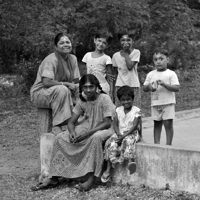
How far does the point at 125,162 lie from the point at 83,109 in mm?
786

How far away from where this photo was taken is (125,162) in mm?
5844

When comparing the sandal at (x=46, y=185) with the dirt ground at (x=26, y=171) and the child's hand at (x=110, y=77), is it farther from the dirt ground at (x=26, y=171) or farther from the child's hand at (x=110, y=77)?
the child's hand at (x=110, y=77)

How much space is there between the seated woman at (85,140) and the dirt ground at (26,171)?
0.56 ft

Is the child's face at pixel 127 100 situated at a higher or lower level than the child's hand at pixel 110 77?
lower

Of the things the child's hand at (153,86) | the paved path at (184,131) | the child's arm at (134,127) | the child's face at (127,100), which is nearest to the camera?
the child's arm at (134,127)

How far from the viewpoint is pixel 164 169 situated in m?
5.50

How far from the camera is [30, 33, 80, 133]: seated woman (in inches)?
250

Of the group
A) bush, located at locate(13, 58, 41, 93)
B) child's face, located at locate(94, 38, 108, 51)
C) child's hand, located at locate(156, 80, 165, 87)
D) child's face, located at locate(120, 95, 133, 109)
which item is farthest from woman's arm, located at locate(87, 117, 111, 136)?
bush, located at locate(13, 58, 41, 93)

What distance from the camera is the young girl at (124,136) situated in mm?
5672

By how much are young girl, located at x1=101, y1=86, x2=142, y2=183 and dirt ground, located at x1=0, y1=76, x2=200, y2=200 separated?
9.9 inches

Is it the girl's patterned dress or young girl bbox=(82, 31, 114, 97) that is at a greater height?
young girl bbox=(82, 31, 114, 97)

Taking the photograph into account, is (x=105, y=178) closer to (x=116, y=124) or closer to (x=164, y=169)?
(x=116, y=124)

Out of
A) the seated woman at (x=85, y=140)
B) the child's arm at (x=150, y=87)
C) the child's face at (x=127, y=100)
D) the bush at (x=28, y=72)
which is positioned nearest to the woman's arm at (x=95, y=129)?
the seated woman at (x=85, y=140)

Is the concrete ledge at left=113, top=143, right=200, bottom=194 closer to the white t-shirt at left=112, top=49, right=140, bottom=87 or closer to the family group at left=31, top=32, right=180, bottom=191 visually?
the family group at left=31, top=32, right=180, bottom=191
